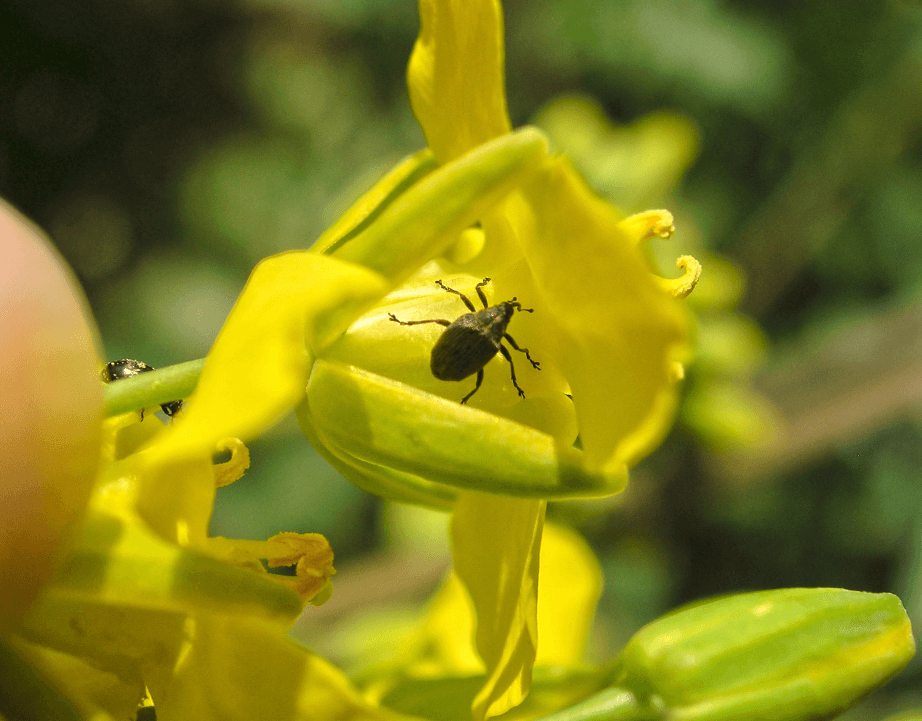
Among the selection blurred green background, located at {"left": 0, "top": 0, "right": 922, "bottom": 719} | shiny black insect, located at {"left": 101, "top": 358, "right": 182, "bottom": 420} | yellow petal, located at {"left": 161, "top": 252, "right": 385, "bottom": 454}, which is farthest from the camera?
blurred green background, located at {"left": 0, "top": 0, "right": 922, "bottom": 719}

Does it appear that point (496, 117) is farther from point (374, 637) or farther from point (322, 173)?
point (322, 173)

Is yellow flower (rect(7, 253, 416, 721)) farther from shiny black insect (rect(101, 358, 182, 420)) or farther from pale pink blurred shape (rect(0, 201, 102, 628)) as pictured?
shiny black insect (rect(101, 358, 182, 420))

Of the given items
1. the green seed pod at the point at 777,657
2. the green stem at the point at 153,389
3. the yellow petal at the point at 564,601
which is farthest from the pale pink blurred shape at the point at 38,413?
the yellow petal at the point at 564,601

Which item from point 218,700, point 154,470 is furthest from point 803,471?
point 154,470

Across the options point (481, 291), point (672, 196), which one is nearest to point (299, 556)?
point (481, 291)

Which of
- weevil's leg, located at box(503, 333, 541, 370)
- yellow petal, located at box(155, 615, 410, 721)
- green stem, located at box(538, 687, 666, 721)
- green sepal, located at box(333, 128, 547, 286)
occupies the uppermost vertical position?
green sepal, located at box(333, 128, 547, 286)

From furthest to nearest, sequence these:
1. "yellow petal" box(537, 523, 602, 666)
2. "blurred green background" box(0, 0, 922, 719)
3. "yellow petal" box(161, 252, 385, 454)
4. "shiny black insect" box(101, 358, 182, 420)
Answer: "blurred green background" box(0, 0, 922, 719) < "yellow petal" box(537, 523, 602, 666) < "shiny black insect" box(101, 358, 182, 420) < "yellow petal" box(161, 252, 385, 454)

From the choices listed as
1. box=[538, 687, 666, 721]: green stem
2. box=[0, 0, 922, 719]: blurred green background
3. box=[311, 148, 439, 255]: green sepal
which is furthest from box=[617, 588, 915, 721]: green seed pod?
box=[0, 0, 922, 719]: blurred green background

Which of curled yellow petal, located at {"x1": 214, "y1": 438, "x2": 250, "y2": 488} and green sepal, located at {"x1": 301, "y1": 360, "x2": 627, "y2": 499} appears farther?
curled yellow petal, located at {"x1": 214, "y1": 438, "x2": 250, "y2": 488}
